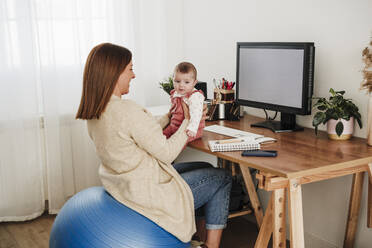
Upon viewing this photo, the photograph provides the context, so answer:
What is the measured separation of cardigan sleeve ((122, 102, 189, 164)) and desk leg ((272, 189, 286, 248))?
1.63 ft

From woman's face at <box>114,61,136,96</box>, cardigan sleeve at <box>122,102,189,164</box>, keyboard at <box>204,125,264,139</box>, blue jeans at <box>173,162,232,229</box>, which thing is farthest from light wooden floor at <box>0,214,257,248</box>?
woman's face at <box>114,61,136,96</box>

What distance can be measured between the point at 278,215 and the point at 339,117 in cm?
63

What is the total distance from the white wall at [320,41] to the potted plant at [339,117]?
0.09m

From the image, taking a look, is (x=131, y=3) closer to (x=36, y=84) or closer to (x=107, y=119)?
(x=36, y=84)

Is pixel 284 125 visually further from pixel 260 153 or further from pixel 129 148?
pixel 129 148

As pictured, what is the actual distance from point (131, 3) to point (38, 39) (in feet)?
2.49

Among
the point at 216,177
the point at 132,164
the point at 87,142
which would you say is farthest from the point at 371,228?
the point at 87,142

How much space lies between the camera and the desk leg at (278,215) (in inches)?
73.4

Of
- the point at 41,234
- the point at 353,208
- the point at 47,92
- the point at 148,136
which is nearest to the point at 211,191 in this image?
the point at 148,136

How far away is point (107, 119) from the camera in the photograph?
6.22 ft

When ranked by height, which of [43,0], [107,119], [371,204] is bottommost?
[371,204]

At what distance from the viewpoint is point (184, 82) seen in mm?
2309

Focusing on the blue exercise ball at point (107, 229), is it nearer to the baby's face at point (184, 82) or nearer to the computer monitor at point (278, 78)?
the baby's face at point (184, 82)

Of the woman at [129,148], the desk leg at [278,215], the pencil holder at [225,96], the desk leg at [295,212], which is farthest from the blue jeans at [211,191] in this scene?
the pencil holder at [225,96]
